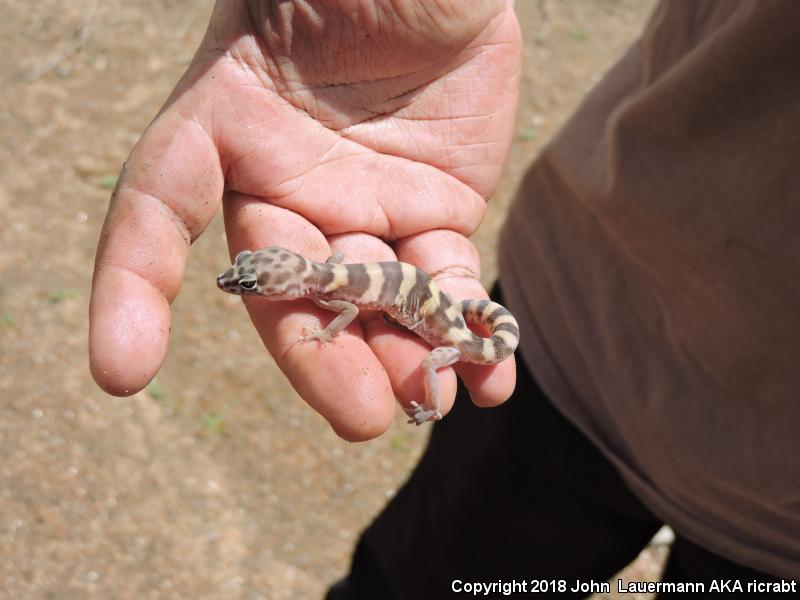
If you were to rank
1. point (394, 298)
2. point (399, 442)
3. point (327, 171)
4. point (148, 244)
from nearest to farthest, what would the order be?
point (148, 244), point (327, 171), point (394, 298), point (399, 442)

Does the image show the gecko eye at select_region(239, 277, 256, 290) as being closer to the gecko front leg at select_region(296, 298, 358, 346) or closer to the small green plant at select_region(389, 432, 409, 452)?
the gecko front leg at select_region(296, 298, 358, 346)

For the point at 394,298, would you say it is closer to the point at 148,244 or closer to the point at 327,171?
the point at 327,171

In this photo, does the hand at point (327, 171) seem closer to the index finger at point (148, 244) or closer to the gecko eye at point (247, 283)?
the index finger at point (148, 244)

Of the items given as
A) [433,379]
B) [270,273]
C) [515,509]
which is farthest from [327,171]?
[515,509]

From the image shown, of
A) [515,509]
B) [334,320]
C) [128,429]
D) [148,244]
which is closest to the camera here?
[148,244]

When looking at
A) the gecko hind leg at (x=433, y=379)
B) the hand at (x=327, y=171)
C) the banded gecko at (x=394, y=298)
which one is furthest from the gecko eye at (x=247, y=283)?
the gecko hind leg at (x=433, y=379)

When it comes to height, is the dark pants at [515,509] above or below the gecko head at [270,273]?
below

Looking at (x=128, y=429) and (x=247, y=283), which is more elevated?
(x=247, y=283)
